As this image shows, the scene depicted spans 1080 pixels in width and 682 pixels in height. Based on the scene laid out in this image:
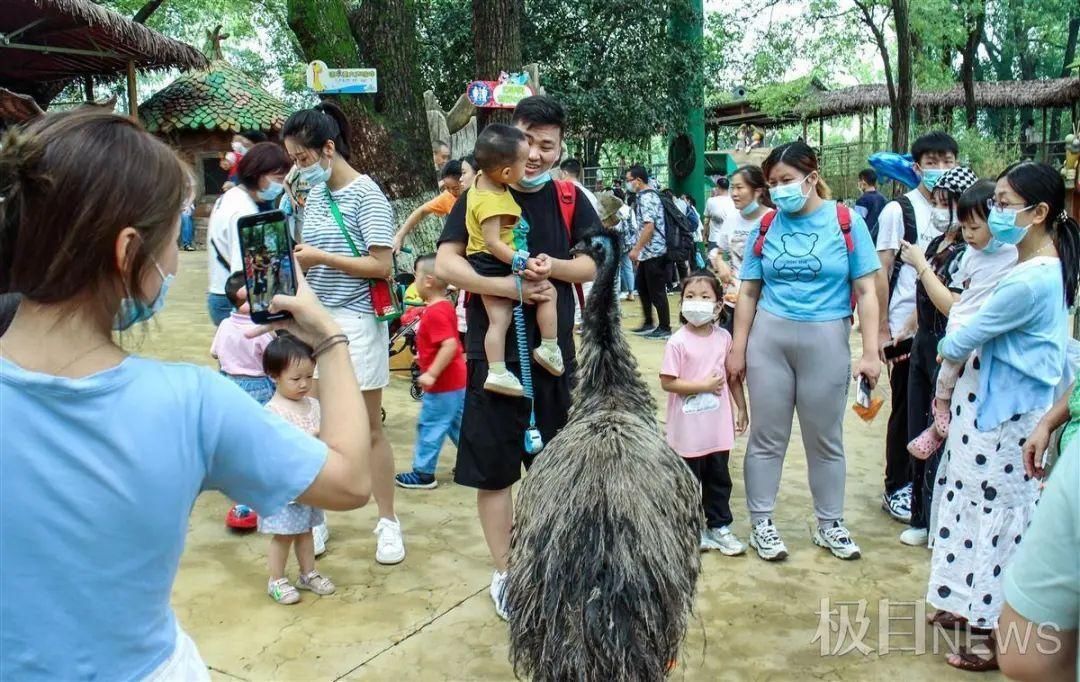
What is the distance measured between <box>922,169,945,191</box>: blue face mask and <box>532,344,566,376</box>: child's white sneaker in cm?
268

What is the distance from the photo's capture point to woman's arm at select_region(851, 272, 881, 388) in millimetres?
3873

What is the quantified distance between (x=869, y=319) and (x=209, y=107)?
17.0 meters

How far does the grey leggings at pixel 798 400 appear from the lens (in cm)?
389

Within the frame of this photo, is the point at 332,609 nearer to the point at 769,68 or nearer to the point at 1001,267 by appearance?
the point at 1001,267

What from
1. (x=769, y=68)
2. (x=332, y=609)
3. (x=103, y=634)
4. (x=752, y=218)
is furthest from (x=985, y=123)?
(x=103, y=634)

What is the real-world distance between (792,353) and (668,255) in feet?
17.7

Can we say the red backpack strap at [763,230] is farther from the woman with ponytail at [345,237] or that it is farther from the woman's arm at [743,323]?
the woman with ponytail at [345,237]

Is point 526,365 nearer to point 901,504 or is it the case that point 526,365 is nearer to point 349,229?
point 349,229

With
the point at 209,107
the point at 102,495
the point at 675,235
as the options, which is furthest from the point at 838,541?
the point at 209,107

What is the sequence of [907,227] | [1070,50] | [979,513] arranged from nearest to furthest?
1. [979,513]
2. [907,227]
3. [1070,50]

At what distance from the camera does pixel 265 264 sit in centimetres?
153

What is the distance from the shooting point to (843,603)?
3.58 m

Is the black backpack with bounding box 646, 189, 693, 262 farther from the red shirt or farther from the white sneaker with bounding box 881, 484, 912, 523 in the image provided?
the white sneaker with bounding box 881, 484, 912, 523

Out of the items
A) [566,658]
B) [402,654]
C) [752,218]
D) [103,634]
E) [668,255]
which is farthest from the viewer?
[668,255]
